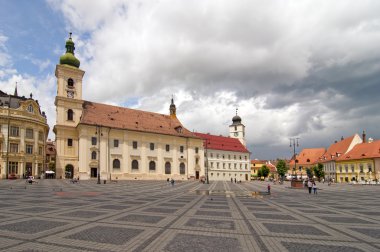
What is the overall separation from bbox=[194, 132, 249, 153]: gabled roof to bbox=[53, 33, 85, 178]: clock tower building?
44632mm

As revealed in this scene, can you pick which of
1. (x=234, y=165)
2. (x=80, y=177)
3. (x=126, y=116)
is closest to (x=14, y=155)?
(x=80, y=177)

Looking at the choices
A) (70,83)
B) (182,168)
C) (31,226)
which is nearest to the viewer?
(31,226)

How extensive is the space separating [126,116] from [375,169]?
58086 millimetres

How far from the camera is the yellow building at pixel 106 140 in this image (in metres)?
57.8

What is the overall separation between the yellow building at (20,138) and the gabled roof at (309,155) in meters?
82.0

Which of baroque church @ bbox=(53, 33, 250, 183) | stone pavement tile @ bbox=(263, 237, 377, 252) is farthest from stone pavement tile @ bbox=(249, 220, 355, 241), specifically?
baroque church @ bbox=(53, 33, 250, 183)

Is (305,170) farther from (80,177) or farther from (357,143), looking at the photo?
(80,177)

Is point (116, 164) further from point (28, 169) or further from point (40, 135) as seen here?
point (40, 135)

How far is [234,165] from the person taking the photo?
100875 millimetres

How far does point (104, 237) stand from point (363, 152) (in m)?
76.1

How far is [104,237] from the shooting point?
9078 millimetres

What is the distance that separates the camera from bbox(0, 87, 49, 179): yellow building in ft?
171

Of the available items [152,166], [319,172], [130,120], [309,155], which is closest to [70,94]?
[130,120]

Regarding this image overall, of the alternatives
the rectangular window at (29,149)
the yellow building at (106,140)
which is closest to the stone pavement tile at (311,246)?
the yellow building at (106,140)
